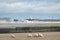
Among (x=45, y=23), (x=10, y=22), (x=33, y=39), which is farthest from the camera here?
(x=45, y=23)

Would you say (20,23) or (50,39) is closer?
(50,39)

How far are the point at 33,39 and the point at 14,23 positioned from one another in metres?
20.0

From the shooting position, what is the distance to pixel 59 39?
20562 mm

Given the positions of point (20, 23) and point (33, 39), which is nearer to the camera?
point (33, 39)

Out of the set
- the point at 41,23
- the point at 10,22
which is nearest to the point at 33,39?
the point at 10,22

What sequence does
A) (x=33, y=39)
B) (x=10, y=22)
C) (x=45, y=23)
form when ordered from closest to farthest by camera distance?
(x=33, y=39) → (x=10, y=22) → (x=45, y=23)

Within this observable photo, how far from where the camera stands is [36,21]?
39.7 meters

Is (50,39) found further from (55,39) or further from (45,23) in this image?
(45,23)

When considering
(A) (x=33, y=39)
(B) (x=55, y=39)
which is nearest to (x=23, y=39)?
(A) (x=33, y=39)

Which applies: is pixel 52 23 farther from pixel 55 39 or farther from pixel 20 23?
pixel 55 39

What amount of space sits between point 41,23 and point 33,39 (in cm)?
2085

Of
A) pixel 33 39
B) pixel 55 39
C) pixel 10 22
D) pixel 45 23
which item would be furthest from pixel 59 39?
pixel 45 23

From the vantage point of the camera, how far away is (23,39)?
21094 millimetres

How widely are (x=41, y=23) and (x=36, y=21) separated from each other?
169 cm
